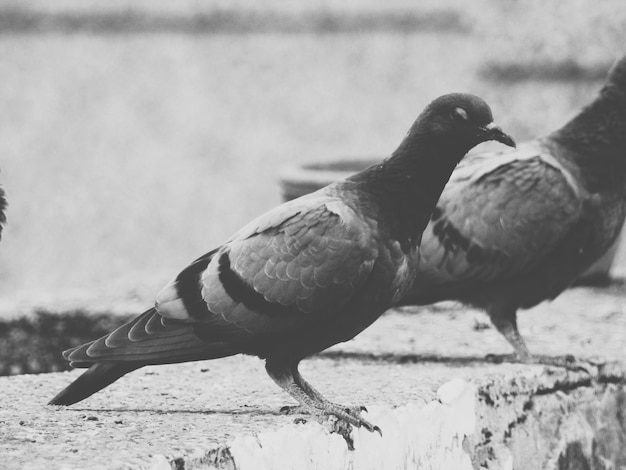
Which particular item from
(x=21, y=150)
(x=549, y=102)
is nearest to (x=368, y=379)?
(x=549, y=102)

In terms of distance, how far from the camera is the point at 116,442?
3361mm

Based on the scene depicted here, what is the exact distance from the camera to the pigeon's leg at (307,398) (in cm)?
363

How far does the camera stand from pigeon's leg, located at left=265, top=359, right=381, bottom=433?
363 centimetres

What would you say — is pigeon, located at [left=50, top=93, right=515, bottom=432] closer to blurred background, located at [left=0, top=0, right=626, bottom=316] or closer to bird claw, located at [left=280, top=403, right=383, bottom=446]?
bird claw, located at [left=280, top=403, right=383, bottom=446]

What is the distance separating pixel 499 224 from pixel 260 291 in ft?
4.31

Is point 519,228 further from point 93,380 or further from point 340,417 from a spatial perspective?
point 93,380

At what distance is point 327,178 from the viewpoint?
5.66 metres

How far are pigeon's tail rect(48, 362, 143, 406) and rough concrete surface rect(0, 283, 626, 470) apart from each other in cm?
6

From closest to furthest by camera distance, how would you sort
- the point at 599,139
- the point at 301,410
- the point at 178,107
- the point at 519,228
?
the point at 301,410 < the point at 519,228 < the point at 599,139 < the point at 178,107

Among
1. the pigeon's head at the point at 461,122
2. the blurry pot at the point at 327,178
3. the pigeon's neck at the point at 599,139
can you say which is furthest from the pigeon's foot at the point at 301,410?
the blurry pot at the point at 327,178

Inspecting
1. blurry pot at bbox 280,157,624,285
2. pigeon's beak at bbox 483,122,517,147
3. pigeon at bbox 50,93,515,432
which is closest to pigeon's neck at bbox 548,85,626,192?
blurry pot at bbox 280,157,624,285

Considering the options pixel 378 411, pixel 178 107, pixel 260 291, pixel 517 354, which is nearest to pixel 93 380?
pixel 260 291

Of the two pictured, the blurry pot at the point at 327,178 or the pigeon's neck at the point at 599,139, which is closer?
the pigeon's neck at the point at 599,139

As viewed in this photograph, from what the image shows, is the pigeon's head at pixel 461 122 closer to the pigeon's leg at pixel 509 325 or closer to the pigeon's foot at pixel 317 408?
the pigeon's foot at pixel 317 408
